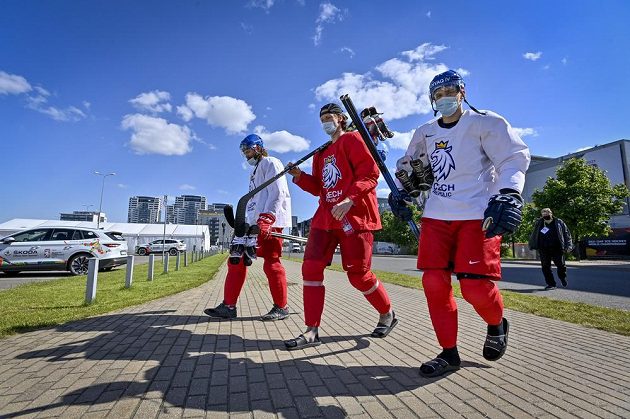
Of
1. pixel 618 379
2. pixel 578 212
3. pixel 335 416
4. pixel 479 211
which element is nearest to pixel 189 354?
pixel 335 416

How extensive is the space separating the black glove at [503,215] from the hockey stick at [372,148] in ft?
2.59

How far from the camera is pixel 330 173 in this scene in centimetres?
358

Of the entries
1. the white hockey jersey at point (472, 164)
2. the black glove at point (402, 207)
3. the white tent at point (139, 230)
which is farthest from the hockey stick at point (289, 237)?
the white tent at point (139, 230)

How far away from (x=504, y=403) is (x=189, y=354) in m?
2.26

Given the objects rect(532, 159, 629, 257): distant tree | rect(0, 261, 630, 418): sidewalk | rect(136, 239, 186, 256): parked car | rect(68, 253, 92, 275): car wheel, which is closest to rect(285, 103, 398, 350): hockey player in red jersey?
rect(0, 261, 630, 418): sidewalk

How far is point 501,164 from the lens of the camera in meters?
2.60

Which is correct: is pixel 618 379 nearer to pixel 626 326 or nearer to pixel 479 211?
pixel 479 211

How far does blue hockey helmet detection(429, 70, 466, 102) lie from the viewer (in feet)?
9.18

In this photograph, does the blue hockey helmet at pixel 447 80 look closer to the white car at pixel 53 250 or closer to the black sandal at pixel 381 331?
the black sandal at pixel 381 331

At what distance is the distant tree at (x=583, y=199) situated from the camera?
2655cm

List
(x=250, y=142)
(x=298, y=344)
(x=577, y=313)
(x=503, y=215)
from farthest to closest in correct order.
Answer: (x=577, y=313) < (x=250, y=142) < (x=298, y=344) < (x=503, y=215)

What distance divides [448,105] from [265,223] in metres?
2.27

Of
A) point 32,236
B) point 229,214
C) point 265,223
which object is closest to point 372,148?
point 265,223

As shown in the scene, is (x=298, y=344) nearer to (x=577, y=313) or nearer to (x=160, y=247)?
(x=577, y=313)
